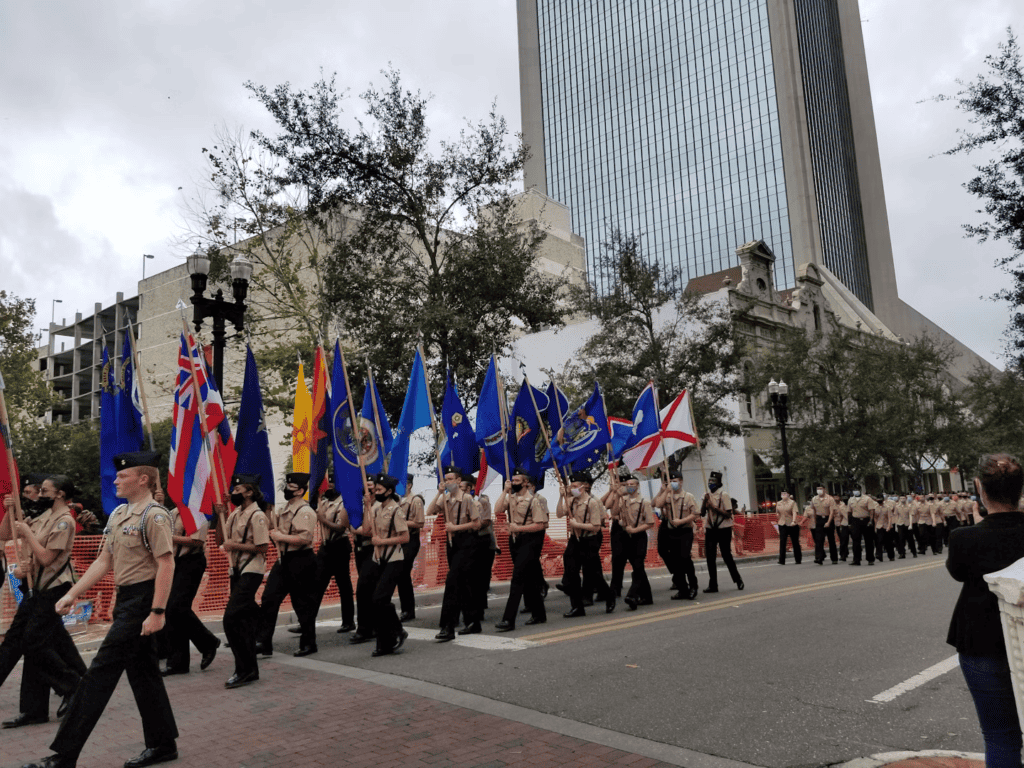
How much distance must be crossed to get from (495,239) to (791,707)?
14.5 meters

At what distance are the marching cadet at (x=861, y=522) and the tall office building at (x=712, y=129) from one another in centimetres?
7255

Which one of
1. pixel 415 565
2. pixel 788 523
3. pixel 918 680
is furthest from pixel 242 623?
pixel 788 523

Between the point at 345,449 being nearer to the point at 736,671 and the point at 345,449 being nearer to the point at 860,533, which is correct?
the point at 736,671

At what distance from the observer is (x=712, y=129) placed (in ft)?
322

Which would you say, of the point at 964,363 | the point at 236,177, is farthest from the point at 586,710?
the point at 964,363

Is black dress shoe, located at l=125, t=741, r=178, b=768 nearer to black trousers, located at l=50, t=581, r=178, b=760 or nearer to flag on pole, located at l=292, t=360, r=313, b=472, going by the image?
black trousers, located at l=50, t=581, r=178, b=760

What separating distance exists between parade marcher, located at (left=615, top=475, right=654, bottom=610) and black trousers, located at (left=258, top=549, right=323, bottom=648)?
16.0 feet

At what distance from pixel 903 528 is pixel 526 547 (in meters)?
17.7

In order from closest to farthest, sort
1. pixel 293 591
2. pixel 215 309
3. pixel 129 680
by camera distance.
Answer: pixel 129 680, pixel 293 591, pixel 215 309

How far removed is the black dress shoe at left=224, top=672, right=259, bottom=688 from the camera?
7.20 m

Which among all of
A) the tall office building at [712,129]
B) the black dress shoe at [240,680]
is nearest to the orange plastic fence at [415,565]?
the black dress shoe at [240,680]

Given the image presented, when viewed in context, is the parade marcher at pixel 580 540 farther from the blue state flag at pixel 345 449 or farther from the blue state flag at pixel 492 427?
the blue state flag at pixel 345 449

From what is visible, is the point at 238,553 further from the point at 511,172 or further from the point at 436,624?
the point at 511,172

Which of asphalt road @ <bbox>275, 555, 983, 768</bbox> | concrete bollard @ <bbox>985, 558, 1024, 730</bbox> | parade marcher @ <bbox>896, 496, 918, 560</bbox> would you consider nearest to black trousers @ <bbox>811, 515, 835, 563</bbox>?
parade marcher @ <bbox>896, 496, 918, 560</bbox>
